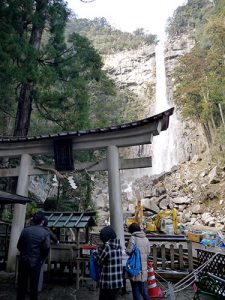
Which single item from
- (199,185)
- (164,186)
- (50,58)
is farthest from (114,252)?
(164,186)

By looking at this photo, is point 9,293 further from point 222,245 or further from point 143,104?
point 143,104

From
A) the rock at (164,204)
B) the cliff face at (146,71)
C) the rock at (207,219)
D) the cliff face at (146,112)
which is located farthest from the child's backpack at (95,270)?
the cliff face at (146,71)

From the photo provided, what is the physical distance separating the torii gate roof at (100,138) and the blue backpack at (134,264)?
320 cm

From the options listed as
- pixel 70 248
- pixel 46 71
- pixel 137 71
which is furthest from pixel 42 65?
pixel 137 71

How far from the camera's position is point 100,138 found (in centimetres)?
678

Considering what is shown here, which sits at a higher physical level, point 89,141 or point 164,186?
point 164,186

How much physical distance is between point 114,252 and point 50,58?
8.88 meters

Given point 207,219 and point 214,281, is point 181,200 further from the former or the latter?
point 214,281

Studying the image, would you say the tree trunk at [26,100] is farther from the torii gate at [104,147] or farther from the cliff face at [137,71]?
the cliff face at [137,71]

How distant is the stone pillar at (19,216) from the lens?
21.1 ft

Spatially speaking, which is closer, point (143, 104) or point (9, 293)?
point (9, 293)

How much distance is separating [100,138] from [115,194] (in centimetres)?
151

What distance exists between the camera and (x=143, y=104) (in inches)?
1519

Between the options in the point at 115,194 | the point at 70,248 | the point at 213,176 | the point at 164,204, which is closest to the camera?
the point at 70,248
